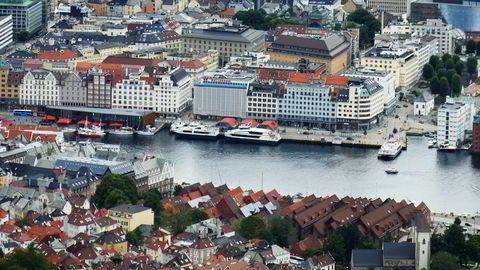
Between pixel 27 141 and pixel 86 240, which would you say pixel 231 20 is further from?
pixel 86 240

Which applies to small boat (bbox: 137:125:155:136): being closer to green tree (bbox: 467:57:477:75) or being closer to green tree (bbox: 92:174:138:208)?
green tree (bbox: 92:174:138:208)

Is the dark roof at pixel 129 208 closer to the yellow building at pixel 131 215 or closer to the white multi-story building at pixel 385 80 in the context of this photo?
the yellow building at pixel 131 215

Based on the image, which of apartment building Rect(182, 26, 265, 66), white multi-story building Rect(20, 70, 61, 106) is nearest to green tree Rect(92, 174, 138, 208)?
white multi-story building Rect(20, 70, 61, 106)

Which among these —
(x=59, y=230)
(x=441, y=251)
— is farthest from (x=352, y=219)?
(x=59, y=230)

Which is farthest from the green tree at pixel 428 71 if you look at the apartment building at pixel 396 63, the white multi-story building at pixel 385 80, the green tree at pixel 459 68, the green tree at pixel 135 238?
the green tree at pixel 135 238

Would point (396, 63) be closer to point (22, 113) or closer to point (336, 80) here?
point (336, 80)

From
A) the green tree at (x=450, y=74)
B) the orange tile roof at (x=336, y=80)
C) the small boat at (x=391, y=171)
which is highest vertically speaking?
the orange tile roof at (x=336, y=80)
